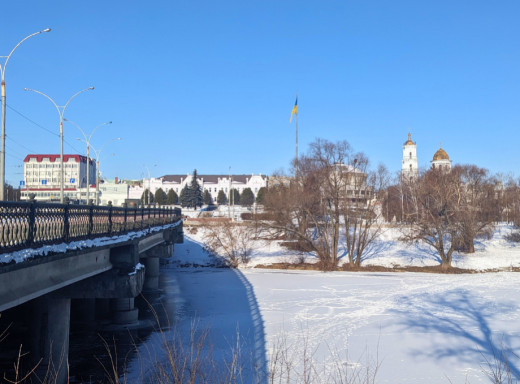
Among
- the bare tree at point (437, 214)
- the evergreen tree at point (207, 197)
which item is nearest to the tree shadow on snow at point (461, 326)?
the bare tree at point (437, 214)

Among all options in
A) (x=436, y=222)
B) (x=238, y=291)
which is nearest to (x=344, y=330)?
(x=238, y=291)

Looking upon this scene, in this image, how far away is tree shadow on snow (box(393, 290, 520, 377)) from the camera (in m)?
17.3

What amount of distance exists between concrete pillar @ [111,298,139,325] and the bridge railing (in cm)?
733

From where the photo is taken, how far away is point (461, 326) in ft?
71.4

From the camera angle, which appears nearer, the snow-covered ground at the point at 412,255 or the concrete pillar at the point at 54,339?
the concrete pillar at the point at 54,339

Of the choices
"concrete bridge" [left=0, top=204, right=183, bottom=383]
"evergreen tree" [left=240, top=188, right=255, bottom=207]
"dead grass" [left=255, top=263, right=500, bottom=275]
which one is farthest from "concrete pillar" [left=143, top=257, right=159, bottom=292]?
"evergreen tree" [left=240, top=188, right=255, bottom=207]

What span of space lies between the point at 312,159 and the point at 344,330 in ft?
115

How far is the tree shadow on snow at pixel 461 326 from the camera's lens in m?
17.3

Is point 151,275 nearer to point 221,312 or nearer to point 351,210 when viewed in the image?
point 221,312

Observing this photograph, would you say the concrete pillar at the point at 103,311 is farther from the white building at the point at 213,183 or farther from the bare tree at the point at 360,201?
the white building at the point at 213,183

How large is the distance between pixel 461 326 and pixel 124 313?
14937 millimetres

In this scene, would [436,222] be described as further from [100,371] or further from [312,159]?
[100,371]

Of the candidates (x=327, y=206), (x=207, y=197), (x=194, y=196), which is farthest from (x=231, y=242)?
(x=207, y=197)

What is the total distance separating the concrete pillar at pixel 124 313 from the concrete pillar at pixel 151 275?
33.9 ft
